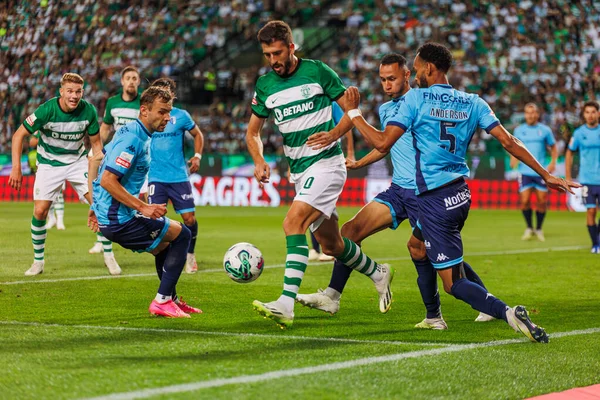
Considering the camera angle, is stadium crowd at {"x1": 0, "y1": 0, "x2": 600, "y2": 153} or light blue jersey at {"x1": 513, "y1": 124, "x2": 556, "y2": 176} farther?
stadium crowd at {"x1": 0, "y1": 0, "x2": 600, "y2": 153}

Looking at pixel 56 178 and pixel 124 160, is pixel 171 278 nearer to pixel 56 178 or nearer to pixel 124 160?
pixel 124 160

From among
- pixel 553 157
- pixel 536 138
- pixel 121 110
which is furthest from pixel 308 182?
pixel 536 138

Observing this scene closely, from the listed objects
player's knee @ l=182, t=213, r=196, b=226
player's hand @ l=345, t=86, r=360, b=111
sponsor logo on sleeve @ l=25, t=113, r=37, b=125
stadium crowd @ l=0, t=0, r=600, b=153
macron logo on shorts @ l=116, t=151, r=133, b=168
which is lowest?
player's knee @ l=182, t=213, r=196, b=226

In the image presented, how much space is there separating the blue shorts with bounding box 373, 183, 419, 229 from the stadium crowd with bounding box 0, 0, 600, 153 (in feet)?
65.3

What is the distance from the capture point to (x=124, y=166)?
23.9 ft

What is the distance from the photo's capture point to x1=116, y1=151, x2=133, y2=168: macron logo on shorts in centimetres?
729

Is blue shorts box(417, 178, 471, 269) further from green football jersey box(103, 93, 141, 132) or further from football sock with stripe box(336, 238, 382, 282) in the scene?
green football jersey box(103, 93, 141, 132)

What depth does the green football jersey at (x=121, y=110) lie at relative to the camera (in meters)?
11.9

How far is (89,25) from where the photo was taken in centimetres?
3553

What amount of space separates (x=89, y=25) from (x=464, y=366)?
3218 centimetres

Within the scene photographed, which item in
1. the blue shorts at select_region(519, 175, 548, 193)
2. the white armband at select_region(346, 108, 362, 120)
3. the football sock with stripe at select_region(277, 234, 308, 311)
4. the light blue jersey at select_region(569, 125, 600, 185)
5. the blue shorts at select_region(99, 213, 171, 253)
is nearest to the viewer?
the white armband at select_region(346, 108, 362, 120)

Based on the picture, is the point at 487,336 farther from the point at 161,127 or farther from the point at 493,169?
the point at 493,169

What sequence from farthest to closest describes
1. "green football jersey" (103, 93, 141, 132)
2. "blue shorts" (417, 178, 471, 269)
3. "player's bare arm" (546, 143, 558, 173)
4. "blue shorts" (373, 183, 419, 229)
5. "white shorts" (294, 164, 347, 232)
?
1. "player's bare arm" (546, 143, 558, 173)
2. "green football jersey" (103, 93, 141, 132)
3. "blue shorts" (373, 183, 419, 229)
4. "white shorts" (294, 164, 347, 232)
5. "blue shorts" (417, 178, 471, 269)

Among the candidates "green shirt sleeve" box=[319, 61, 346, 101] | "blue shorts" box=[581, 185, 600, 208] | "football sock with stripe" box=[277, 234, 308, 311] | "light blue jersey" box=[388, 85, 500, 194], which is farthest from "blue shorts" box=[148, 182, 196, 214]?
"blue shorts" box=[581, 185, 600, 208]
